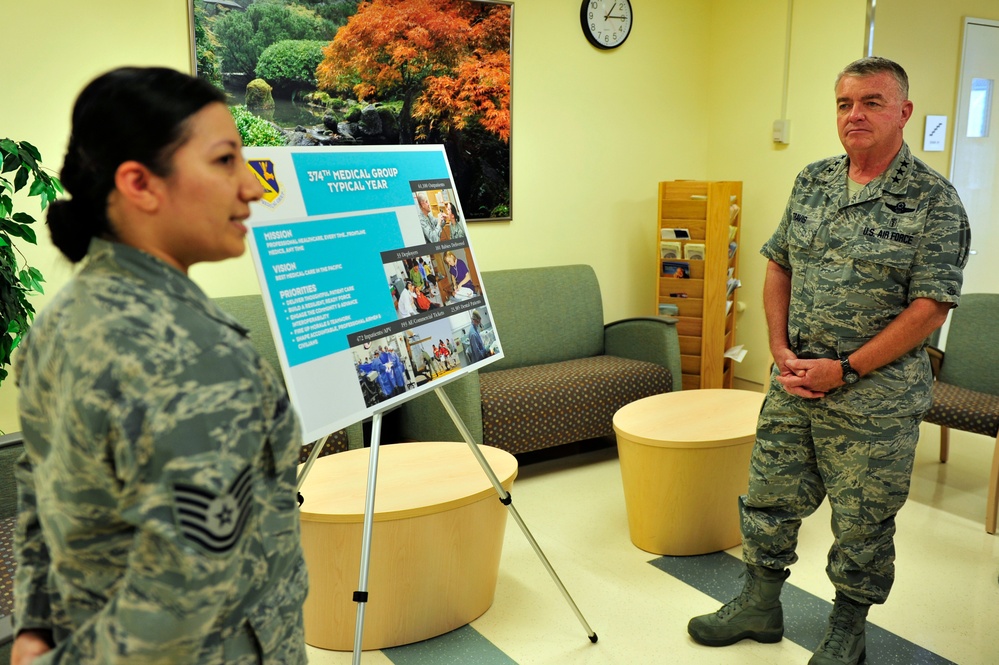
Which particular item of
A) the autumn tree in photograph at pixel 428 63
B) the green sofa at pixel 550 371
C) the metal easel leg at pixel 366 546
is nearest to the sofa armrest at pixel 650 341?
the green sofa at pixel 550 371

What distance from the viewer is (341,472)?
276 centimetres

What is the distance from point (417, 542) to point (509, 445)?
1455 mm

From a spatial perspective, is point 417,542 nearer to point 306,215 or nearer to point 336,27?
point 306,215

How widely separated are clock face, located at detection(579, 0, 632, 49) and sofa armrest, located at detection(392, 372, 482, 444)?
2.18m

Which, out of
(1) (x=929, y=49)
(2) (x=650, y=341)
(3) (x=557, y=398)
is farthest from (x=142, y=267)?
(1) (x=929, y=49)

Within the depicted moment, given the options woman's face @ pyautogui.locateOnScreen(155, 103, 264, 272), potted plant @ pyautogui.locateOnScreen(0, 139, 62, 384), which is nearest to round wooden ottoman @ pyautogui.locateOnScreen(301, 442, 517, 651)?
potted plant @ pyautogui.locateOnScreen(0, 139, 62, 384)

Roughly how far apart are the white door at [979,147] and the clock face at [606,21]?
1903 millimetres

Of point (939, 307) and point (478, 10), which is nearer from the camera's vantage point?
point (939, 307)

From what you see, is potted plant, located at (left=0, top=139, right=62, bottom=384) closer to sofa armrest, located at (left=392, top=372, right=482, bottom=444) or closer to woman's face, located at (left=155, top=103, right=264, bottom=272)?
sofa armrest, located at (left=392, top=372, right=482, bottom=444)

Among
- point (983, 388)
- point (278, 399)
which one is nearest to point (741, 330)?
point (983, 388)

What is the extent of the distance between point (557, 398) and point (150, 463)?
3168 mm

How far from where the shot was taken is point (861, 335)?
2314mm

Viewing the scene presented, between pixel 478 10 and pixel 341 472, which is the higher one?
pixel 478 10

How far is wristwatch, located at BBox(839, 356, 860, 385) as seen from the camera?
2.29m
